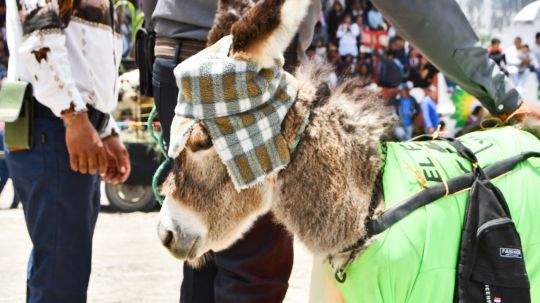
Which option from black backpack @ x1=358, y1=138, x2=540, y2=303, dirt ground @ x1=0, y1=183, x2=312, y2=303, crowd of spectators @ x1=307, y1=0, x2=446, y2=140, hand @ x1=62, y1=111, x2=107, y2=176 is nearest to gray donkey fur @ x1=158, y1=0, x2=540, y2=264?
black backpack @ x1=358, y1=138, x2=540, y2=303

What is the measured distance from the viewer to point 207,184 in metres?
2.74

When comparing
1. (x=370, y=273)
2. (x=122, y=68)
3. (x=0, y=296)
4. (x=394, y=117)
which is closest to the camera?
(x=370, y=273)

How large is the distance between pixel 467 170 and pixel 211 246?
918 mm

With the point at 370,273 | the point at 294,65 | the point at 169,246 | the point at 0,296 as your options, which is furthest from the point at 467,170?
the point at 0,296

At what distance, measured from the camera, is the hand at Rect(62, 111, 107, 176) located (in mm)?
3160

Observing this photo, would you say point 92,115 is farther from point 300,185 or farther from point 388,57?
point 388,57

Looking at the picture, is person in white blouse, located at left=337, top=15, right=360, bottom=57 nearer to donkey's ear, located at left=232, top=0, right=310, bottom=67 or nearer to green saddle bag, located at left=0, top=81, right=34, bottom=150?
green saddle bag, located at left=0, top=81, right=34, bottom=150

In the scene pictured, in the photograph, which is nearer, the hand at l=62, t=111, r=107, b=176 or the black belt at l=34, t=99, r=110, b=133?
the hand at l=62, t=111, r=107, b=176

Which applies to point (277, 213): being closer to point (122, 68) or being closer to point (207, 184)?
point (207, 184)

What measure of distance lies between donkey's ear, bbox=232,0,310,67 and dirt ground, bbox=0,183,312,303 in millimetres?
2305

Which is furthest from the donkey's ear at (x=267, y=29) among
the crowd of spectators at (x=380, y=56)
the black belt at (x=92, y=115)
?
the crowd of spectators at (x=380, y=56)

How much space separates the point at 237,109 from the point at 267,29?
1.00ft

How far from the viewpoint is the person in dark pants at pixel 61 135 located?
10.3 ft

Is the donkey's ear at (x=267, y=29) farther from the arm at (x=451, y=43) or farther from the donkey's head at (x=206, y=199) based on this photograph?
the arm at (x=451, y=43)
